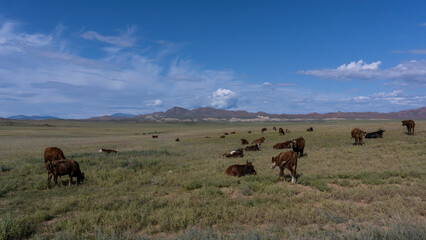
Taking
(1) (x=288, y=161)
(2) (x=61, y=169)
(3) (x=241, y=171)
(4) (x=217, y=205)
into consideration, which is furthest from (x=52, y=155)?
(1) (x=288, y=161)

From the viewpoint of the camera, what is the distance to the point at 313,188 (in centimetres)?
859

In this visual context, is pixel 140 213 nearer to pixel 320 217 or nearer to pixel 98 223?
pixel 98 223

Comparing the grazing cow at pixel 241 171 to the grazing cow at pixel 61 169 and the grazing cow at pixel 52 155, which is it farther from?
the grazing cow at pixel 52 155

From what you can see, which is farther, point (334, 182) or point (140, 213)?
point (334, 182)

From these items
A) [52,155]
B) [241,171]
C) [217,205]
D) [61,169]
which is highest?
[52,155]

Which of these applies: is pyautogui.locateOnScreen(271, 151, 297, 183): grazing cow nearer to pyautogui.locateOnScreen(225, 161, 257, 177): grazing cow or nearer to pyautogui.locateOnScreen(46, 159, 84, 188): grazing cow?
pyautogui.locateOnScreen(225, 161, 257, 177): grazing cow

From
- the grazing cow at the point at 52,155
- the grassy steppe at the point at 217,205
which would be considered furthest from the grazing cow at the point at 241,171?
the grazing cow at the point at 52,155

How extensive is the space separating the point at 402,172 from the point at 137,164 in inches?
510

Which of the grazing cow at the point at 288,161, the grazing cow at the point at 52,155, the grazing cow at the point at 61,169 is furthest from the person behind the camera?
the grazing cow at the point at 52,155

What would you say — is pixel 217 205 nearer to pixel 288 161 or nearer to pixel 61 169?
pixel 288 161

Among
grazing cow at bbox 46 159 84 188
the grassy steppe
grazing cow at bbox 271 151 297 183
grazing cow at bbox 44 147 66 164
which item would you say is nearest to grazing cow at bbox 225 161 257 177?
the grassy steppe

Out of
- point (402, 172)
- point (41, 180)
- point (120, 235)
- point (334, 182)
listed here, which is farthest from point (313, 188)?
point (41, 180)

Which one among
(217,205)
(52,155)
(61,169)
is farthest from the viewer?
(52,155)

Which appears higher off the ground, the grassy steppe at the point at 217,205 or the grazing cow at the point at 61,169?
the grazing cow at the point at 61,169
